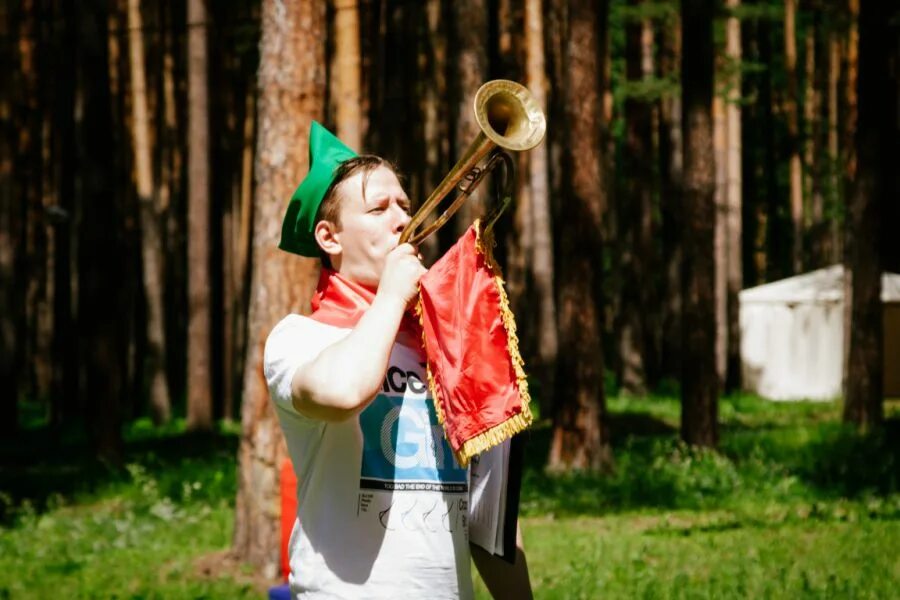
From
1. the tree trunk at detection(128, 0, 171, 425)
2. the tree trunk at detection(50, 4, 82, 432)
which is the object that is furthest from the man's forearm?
the tree trunk at detection(50, 4, 82, 432)

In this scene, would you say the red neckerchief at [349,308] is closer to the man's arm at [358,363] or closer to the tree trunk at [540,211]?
the man's arm at [358,363]

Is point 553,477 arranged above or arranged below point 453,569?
below

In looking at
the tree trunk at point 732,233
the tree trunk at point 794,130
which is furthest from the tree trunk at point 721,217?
the tree trunk at point 794,130

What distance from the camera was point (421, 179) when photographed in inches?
891

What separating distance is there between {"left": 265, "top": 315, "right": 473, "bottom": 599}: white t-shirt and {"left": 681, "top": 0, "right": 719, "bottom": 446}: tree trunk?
39.2 feet

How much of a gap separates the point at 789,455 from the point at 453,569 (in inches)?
468

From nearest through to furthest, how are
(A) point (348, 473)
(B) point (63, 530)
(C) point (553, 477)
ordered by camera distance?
(A) point (348, 473) < (B) point (63, 530) < (C) point (553, 477)

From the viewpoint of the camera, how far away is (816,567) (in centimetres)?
800

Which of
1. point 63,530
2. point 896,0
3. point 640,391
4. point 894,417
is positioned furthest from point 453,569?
point 640,391

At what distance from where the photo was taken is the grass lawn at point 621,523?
802cm

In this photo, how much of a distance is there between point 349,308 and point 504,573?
28.8 inches

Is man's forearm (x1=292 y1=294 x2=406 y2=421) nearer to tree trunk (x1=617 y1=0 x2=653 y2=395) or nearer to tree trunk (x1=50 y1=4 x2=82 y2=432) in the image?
tree trunk (x1=50 y1=4 x2=82 y2=432)

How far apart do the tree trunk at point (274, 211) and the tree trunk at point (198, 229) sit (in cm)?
1114

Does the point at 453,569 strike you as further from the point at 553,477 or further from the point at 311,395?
the point at 553,477
